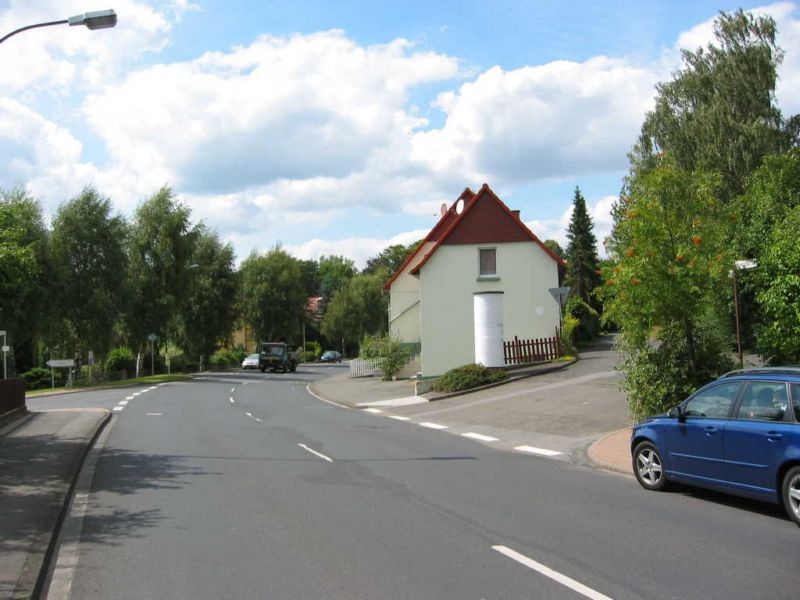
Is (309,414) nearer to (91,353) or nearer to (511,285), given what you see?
(511,285)

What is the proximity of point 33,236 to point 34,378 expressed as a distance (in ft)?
44.2

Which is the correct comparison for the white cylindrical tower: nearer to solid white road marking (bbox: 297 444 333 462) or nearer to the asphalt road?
solid white road marking (bbox: 297 444 333 462)

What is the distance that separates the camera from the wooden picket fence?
30.7m

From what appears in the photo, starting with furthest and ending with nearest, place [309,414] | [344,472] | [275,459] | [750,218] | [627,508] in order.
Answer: [309,414] → [750,218] → [275,459] → [344,472] → [627,508]

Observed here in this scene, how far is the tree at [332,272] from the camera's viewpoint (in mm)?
134875

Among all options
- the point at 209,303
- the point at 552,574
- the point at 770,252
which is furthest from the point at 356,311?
the point at 552,574

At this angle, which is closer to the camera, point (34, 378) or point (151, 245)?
point (34, 378)

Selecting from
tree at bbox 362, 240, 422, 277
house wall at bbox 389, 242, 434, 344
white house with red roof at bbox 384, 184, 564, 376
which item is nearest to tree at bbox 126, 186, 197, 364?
house wall at bbox 389, 242, 434, 344

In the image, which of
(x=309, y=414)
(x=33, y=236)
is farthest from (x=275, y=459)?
(x=33, y=236)

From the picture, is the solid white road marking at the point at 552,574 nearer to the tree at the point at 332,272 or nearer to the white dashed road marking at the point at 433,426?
the white dashed road marking at the point at 433,426

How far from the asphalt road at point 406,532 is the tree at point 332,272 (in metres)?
121

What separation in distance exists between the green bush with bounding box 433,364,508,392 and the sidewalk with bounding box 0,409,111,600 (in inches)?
468

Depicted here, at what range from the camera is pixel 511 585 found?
5660 mm

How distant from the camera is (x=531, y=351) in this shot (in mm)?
30859
